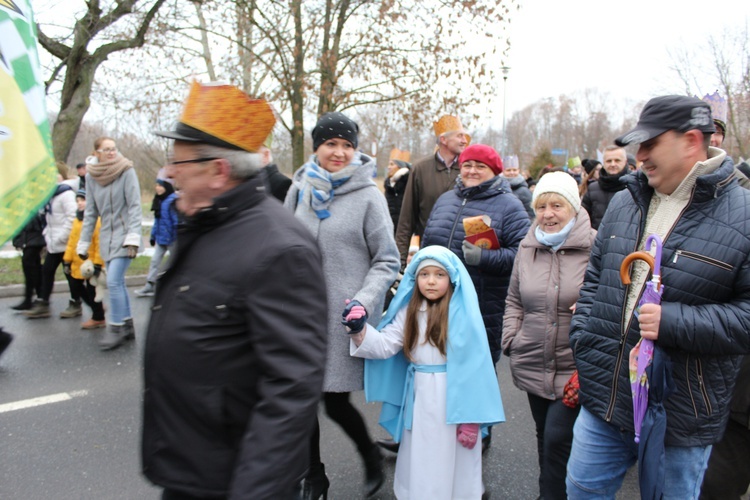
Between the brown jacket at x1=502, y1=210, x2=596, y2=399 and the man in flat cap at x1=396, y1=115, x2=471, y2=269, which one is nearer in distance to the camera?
the brown jacket at x1=502, y1=210, x2=596, y2=399

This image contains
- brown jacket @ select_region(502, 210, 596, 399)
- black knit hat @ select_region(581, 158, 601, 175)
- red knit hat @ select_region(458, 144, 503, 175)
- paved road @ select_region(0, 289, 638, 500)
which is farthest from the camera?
black knit hat @ select_region(581, 158, 601, 175)

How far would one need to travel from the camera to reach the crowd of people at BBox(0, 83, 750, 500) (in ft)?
4.81

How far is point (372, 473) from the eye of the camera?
121 inches

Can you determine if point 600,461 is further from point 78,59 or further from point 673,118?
point 78,59

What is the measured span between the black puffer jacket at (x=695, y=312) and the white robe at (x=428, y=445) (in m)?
0.81

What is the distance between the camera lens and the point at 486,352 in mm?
2830

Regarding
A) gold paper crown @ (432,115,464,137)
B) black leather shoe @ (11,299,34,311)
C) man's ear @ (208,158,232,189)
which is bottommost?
black leather shoe @ (11,299,34,311)

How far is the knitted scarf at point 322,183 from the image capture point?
290cm

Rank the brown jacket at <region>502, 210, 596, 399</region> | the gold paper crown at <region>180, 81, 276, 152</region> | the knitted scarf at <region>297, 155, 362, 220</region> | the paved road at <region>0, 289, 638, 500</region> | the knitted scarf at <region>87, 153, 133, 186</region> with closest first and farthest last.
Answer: the gold paper crown at <region>180, 81, 276, 152</region> < the brown jacket at <region>502, 210, 596, 399</region> < the knitted scarf at <region>297, 155, 362, 220</region> < the paved road at <region>0, 289, 638, 500</region> < the knitted scarf at <region>87, 153, 133, 186</region>

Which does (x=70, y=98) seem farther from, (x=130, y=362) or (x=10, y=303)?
(x=130, y=362)

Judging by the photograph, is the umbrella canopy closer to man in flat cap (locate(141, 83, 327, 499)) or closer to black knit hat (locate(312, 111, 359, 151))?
man in flat cap (locate(141, 83, 327, 499))

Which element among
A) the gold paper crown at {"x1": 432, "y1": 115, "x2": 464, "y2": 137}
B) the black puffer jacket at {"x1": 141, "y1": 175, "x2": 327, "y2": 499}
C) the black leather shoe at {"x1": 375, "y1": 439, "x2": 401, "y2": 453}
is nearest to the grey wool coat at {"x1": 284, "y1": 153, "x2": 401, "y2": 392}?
the black leather shoe at {"x1": 375, "y1": 439, "x2": 401, "y2": 453}

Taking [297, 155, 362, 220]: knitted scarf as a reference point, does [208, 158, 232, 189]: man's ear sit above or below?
above

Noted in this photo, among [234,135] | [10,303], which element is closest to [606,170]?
[234,135]
